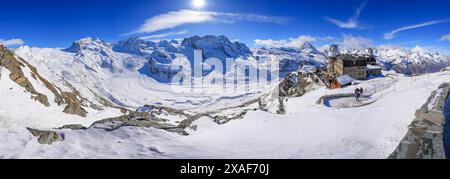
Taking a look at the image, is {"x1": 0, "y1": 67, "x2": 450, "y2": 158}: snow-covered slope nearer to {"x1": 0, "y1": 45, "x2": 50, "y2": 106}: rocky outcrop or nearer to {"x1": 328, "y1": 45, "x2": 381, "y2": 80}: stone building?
{"x1": 0, "y1": 45, "x2": 50, "y2": 106}: rocky outcrop

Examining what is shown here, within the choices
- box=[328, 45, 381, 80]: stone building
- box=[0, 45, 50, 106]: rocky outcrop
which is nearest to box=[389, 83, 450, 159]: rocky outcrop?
box=[328, 45, 381, 80]: stone building

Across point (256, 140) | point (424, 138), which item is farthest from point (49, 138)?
point (424, 138)

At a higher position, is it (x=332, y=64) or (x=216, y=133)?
(x=332, y=64)

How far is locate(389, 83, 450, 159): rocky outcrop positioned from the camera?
52.1 feet

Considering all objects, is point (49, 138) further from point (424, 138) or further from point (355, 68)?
point (355, 68)

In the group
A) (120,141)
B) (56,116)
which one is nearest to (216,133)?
(120,141)

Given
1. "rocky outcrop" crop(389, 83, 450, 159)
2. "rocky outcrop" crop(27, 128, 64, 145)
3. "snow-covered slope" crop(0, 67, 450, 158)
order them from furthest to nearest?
1. "rocky outcrop" crop(27, 128, 64, 145)
2. "snow-covered slope" crop(0, 67, 450, 158)
3. "rocky outcrop" crop(389, 83, 450, 159)

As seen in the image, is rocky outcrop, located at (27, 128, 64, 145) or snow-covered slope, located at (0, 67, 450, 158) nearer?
snow-covered slope, located at (0, 67, 450, 158)

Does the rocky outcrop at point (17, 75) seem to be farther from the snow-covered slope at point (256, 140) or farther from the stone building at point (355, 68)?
the stone building at point (355, 68)

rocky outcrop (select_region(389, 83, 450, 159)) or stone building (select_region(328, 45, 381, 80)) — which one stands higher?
stone building (select_region(328, 45, 381, 80))

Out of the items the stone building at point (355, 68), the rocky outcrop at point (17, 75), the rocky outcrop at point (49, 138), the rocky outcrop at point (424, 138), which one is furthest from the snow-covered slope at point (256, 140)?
the stone building at point (355, 68)

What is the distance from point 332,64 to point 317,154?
89185mm
